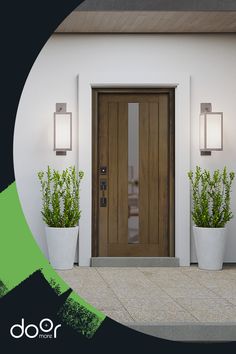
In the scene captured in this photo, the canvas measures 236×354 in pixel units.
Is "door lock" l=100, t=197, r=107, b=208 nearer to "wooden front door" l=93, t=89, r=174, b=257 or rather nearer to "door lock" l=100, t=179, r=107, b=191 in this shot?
"wooden front door" l=93, t=89, r=174, b=257

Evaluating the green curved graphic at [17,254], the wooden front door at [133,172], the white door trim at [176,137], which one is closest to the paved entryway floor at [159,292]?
the white door trim at [176,137]

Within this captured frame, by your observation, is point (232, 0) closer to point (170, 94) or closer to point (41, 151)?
point (170, 94)

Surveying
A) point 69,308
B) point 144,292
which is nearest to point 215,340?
point 144,292

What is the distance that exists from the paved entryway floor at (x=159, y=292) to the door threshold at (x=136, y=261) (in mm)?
175

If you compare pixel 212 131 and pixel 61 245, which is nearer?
pixel 61 245

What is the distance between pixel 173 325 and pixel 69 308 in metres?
1.84

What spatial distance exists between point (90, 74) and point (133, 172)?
1.30 meters

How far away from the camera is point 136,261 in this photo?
6.89 meters

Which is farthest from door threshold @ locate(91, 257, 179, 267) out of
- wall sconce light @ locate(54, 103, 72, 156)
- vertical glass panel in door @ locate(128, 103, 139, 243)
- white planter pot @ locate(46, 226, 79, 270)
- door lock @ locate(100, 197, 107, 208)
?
wall sconce light @ locate(54, 103, 72, 156)

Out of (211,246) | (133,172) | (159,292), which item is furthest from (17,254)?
(133,172)

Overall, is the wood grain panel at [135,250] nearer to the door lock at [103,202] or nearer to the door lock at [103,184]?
the door lock at [103,202]

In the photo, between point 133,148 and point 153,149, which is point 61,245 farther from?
point 153,149

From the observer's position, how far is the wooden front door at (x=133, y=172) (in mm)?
7023

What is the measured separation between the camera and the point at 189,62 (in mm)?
6930
